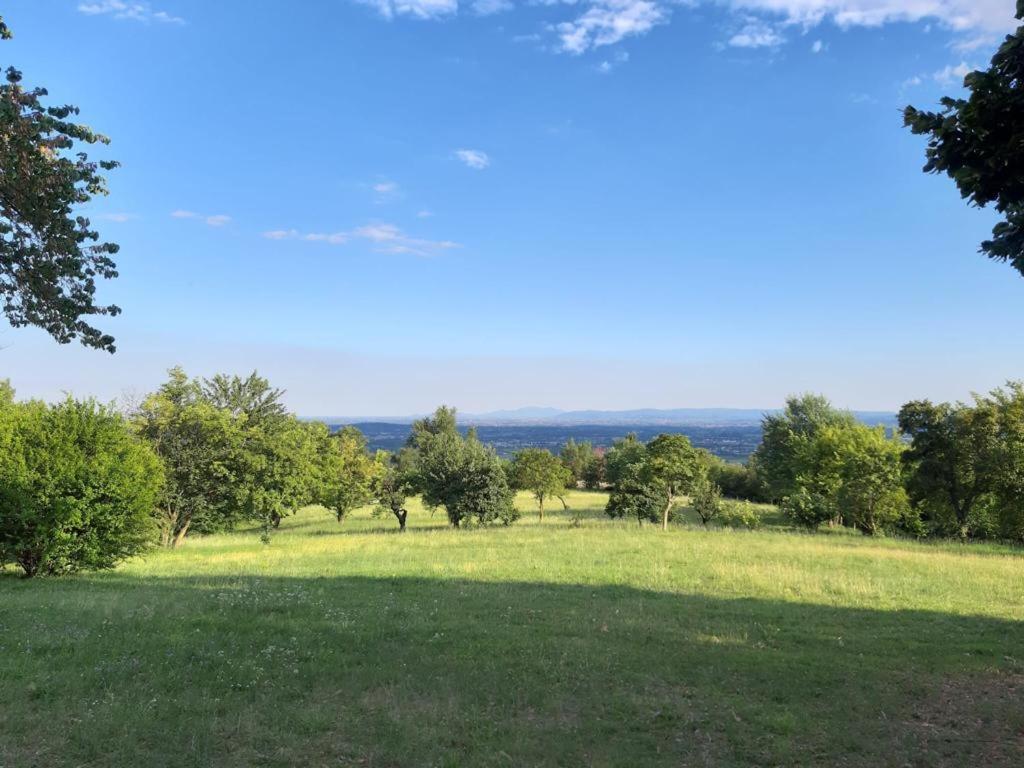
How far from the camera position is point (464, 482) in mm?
38750

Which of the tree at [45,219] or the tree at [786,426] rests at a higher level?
the tree at [45,219]

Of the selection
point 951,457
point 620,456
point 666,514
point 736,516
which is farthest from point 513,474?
point 620,456

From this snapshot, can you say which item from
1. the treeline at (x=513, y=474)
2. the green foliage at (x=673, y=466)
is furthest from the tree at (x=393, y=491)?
the green foliage at (x=673, y=466)

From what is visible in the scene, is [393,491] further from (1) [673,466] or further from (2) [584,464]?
(2) [584,464]

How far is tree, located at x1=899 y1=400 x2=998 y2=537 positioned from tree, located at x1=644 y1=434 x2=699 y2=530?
14226mm

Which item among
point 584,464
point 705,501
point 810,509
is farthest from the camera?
point 584,464

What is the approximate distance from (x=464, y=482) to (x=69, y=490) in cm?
2396

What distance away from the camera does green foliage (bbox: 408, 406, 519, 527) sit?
126 feet

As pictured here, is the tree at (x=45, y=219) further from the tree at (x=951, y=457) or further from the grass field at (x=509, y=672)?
the tree at (x=951, y=457)

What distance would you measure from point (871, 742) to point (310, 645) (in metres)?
8.17

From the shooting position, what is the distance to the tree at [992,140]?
507 cm

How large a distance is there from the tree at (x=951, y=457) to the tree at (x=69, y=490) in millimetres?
42719

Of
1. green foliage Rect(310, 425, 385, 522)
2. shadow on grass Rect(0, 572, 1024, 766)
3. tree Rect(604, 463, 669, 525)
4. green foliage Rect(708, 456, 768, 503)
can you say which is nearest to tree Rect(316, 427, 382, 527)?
green foliage Rect(310, 425, 385, 522)

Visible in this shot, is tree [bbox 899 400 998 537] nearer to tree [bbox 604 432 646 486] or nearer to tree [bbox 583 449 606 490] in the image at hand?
tree [bbox 604 432 646 486]
